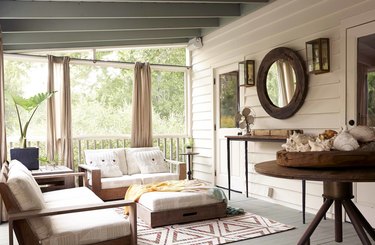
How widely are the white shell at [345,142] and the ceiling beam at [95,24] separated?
4089 millimetres

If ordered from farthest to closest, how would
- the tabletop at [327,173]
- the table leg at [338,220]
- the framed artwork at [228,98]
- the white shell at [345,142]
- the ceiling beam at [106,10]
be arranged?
the framed artwork at [228,98]
the ceiling beam at [106,10]
the table leg at [338,220]
the white shell at [345,142]
the tabletop at [327,173]

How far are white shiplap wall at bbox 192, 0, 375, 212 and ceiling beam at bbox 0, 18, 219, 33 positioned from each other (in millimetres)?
762

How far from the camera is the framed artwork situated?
576cm

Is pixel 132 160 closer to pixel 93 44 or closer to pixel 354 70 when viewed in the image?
pixel 93 44

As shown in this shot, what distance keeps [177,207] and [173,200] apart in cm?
10

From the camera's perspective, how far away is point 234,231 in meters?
3.59

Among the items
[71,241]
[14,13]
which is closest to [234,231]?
[71,241]

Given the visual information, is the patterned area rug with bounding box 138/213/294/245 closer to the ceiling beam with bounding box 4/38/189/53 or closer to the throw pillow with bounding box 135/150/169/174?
the throw pillow with bounding box 135/150/169/174

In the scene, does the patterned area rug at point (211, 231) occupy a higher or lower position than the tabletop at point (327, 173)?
lower

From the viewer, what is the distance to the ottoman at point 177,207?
3.78 m

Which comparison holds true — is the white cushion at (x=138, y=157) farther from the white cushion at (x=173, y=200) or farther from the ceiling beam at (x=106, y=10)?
the ceiling beam at (x=106, y=10)

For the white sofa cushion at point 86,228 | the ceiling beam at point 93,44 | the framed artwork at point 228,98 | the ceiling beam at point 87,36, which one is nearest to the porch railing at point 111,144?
the framed artwork at point 228,98

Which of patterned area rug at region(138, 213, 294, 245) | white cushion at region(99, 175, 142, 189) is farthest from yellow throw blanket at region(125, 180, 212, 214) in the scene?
white cushion at region(99, 175, 142, 189)

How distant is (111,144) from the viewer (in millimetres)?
6379
